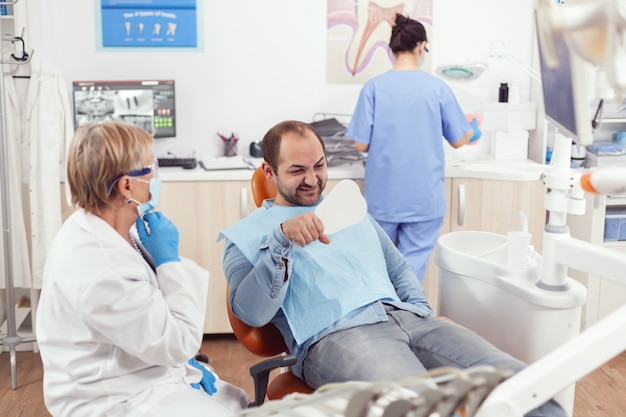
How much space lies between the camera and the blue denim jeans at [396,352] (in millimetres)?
1521

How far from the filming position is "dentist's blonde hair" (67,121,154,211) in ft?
4.71

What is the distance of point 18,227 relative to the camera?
3.00 m

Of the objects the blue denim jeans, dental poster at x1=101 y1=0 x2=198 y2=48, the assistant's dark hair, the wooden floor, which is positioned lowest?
the wooden floor

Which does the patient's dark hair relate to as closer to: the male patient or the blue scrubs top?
the male patient

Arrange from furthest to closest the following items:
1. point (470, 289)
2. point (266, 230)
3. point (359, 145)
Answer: point (359, 145), point (470, 289), point (266, 230)

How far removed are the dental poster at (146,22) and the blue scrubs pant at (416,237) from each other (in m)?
1.35

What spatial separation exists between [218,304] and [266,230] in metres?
1.42

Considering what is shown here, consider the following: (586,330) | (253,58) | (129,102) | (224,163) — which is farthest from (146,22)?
(586,330)

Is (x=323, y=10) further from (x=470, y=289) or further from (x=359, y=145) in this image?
(x=470, y=289)

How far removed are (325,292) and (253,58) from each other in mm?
1933

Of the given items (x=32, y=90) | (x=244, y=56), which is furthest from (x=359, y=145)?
(x=32, y=90)

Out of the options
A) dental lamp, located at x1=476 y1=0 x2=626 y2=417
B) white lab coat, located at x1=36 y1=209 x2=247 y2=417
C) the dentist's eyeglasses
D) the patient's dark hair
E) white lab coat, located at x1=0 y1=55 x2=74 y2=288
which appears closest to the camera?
dental lamp, located at x1=476 y1=0 x2=626 y2=417

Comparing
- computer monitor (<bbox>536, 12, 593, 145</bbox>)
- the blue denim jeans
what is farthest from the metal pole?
computer monitor (<bbox>536, 12, 593, 145</bbox>)

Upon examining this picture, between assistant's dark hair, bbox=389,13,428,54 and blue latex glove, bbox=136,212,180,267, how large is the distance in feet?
5.27
